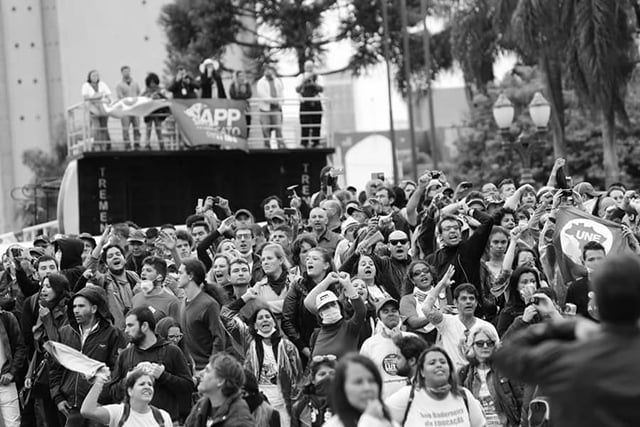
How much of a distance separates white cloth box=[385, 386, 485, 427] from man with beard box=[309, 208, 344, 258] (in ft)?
21.6

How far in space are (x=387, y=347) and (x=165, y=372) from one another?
62.0 inches

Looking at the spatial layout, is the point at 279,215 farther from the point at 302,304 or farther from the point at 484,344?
the point at 484,344

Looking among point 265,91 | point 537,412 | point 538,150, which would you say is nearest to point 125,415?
point 537,412

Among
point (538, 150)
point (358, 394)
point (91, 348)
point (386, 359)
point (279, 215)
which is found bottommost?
point (386, 359)

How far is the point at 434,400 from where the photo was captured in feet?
32.5

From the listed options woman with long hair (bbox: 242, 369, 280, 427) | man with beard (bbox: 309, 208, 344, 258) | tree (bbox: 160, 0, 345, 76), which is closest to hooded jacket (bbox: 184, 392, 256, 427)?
woman with long hair (bbox: 242, 369, 280, 427)

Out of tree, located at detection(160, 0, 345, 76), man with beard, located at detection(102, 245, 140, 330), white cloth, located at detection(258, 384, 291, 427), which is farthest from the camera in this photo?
tree, located at detection(160, 0, 345, 76)

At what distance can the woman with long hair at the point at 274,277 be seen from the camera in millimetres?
14352

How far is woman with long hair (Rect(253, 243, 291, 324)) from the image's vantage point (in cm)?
1435

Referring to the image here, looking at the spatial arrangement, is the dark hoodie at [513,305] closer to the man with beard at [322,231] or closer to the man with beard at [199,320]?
the man with beard at [199,320]

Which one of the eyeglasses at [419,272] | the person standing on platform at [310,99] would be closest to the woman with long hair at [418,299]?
the eyeglasses at [419,272]

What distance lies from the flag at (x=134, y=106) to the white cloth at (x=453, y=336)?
1739cm

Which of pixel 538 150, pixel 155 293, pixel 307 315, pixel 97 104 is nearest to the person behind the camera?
pixel 307 315

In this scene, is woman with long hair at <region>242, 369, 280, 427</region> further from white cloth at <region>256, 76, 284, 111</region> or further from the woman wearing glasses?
A: white cloth at <region>256, 76, 284, 111</region>
